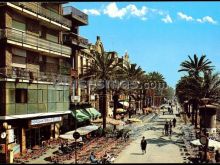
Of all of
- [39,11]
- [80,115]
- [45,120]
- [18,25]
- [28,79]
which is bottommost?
[80,115]

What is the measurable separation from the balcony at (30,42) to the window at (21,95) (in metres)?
4.36

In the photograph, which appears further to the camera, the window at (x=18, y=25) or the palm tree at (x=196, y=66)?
the palm tree at (x=196, y=66)

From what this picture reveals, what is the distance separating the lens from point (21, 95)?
32.1 m

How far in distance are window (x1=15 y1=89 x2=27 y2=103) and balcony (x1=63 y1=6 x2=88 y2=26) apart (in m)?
22.3

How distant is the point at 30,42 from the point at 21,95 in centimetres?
608

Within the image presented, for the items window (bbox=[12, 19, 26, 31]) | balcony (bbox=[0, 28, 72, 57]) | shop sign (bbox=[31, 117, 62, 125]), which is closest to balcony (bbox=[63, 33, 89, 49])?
balcony (bbox=[0, 28, 72, 57])

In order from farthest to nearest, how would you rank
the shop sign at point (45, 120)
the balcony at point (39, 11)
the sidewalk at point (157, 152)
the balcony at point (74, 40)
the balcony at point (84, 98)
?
the balcony at point (84, 98) → the balcony at point (74, 40) → the balcony at point (39, 11) → the shop sign at point (45, 120) → the sidewalk at point (157, 152)

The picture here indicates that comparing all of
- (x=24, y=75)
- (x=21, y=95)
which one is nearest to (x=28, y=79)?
(x=24, y=75)

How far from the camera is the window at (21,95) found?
3172 cm

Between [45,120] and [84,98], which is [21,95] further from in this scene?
[84,98]

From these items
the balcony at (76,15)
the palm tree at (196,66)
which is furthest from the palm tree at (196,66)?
the balcony at (76,15)

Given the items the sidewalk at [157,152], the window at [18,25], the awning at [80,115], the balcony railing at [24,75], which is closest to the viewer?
the sidewalk at [157,152]

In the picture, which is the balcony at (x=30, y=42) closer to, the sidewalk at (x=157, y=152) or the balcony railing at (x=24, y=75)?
the balcony railing at (x=24, y=75)

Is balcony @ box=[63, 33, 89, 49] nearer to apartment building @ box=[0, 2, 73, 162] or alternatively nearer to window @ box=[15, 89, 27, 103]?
apartment building @ box=[0, 2, 73, 162]
